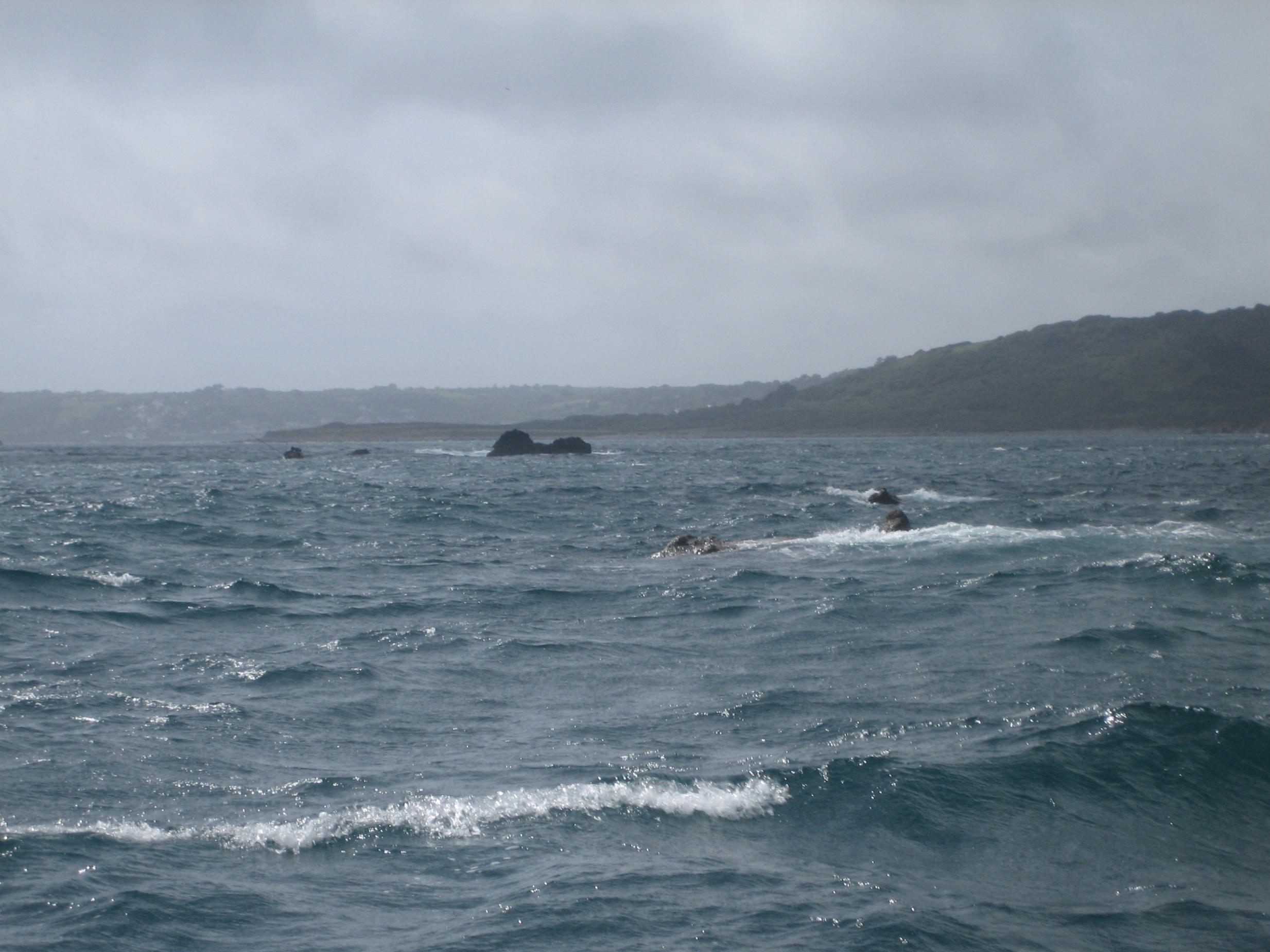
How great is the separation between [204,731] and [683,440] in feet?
379

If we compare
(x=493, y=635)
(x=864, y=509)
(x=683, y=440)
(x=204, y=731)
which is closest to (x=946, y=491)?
(x=864, y=509)

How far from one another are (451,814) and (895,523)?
20.3 m

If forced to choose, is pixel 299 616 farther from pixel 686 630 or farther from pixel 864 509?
pixel 864 509

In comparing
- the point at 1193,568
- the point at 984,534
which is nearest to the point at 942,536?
the point at 984,534

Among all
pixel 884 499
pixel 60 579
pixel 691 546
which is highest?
pixel 884 499

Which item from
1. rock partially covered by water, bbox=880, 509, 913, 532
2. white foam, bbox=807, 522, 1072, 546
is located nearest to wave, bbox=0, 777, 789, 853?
white foam, bbox=807, 522, 1072, 546

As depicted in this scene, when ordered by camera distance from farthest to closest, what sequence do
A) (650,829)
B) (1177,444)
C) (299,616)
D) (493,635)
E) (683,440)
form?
(683,440), (1177,444), (299,616), (493,635), (650,829)

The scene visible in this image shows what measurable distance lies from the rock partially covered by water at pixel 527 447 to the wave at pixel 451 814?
70060 mm

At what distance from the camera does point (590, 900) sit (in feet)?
23.2

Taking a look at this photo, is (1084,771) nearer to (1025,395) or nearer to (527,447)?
(527,447)

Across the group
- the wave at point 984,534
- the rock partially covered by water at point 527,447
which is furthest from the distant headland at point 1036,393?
the wave at point 984,534

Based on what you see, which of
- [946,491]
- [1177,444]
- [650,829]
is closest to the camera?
[650,829]

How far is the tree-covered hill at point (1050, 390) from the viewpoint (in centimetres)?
11625

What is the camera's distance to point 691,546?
2428 cm
